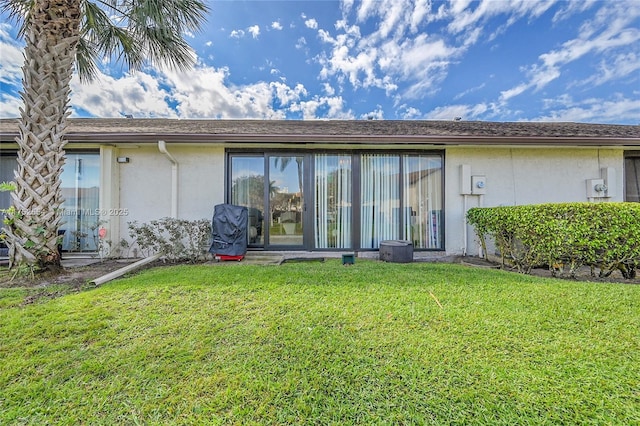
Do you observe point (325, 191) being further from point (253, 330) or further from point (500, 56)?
point (500, 56)

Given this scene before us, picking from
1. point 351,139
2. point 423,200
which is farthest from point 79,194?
point 423,200

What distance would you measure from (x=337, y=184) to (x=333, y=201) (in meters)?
0.43

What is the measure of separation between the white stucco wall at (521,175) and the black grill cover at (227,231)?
5.00 m

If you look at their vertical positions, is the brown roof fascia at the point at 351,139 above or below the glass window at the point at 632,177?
above

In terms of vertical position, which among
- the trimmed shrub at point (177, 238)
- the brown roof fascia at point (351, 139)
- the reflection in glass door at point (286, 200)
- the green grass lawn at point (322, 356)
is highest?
the brown roof fascia at point (351, 139)

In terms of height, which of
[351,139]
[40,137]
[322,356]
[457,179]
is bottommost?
[322,356]

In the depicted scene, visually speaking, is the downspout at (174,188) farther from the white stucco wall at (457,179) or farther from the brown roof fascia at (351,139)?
the brown roof fascia at (351,139)

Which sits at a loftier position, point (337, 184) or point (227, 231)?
point (337, 184)

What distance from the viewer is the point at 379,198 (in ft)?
20.6

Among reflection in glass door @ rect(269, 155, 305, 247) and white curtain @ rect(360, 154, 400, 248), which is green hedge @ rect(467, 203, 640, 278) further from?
reflection in glass door @ rect(269, 155, 305, 247)

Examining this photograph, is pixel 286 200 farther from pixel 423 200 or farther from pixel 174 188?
pixel 423 200

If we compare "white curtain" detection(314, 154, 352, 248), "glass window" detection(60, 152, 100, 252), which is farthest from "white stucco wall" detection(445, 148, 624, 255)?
"glass window" detection(60, 152, 100, 252)

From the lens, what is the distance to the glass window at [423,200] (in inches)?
248

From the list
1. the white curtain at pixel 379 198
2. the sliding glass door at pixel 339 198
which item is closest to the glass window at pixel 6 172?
the sliding glass door at pixel 339 198
